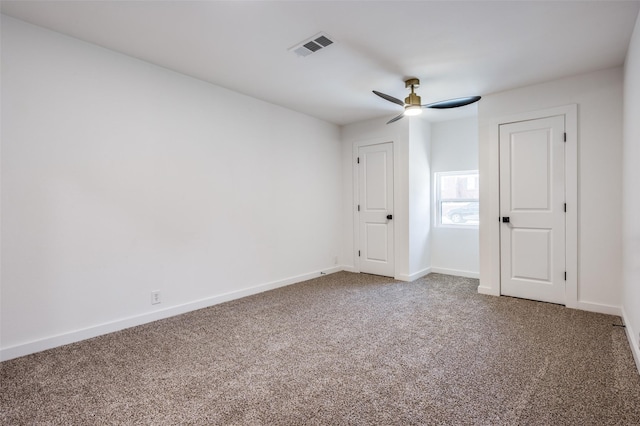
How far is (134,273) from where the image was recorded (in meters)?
2.99

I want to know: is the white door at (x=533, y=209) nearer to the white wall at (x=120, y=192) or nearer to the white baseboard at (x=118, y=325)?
the white wall at (x=120, y=192)

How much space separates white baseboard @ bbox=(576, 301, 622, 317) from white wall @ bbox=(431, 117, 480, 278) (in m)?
1.53

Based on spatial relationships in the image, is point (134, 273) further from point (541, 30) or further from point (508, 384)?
point (541, 30)

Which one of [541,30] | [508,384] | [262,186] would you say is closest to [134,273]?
[262,186]

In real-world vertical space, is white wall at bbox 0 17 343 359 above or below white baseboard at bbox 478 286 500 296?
above

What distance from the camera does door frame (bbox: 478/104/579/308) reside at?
3369 millimetres

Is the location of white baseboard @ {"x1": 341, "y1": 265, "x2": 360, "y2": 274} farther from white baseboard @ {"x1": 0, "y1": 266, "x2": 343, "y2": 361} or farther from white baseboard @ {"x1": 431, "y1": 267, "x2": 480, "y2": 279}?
white baseboard @ {"x1": 0, "y1": 266, "x2": 343, "y2": 361}

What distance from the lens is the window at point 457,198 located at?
4957 millimetres

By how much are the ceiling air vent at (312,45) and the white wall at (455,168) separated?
9.96 feet

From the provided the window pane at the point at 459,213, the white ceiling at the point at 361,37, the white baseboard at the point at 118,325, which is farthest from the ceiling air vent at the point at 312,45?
the window pane at the point at 459,213

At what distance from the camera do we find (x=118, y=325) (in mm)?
2873

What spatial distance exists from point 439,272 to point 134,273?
4.28m

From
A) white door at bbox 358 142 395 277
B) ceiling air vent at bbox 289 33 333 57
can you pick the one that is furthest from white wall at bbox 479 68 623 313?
ceiling air vent at bbox 289 33 333 57

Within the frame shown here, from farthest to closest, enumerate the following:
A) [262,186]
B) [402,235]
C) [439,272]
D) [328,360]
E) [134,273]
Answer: [439,272] → [402,235] → [262,186] → [134,273] → [328,360]
